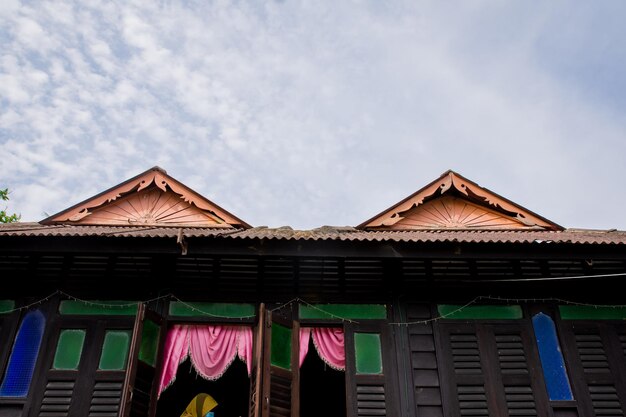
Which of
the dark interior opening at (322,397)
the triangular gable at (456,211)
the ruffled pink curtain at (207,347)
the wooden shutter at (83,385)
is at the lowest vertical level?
the wooden shutter at (83,385)

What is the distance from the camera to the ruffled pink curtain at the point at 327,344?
7820mm

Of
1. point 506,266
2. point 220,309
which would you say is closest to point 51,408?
point 220,309

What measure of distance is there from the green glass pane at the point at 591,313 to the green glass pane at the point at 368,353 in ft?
9.01

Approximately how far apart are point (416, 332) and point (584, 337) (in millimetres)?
2385

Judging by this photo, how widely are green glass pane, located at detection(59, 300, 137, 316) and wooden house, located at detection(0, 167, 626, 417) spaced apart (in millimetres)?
19

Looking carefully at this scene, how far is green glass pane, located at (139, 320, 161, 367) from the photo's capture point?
713 centimetres

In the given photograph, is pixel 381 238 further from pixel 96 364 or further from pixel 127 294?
pixel 96 364

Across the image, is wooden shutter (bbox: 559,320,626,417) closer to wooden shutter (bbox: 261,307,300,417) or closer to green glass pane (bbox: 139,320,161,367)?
wooden shutter (bbox: 261,307,300,417)

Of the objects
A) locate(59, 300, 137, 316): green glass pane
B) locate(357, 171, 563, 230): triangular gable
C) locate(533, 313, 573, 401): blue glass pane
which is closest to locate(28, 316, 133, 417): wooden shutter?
locate(59, 300, 137, 316): green glass pane

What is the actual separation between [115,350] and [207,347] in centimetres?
122

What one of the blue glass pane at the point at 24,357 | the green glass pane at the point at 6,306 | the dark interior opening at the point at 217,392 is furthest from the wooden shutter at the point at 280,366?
the dark interior opening at the point at 217,392

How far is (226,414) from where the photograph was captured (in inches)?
487

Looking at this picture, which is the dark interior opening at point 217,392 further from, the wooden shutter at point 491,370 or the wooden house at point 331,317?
the wooden shutter at point 491,370

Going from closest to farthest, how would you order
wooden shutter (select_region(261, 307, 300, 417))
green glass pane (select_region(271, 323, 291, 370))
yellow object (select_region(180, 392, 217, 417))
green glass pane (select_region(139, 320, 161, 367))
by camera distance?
wooden shutter (select_region(261, 307, 300, 417)), green glass pane (select_region(139, 320, 161, 367)), green glass pane (select_region(271, 323, 291, 370)), yellow object (select_region(180, 392, 217, 417))
